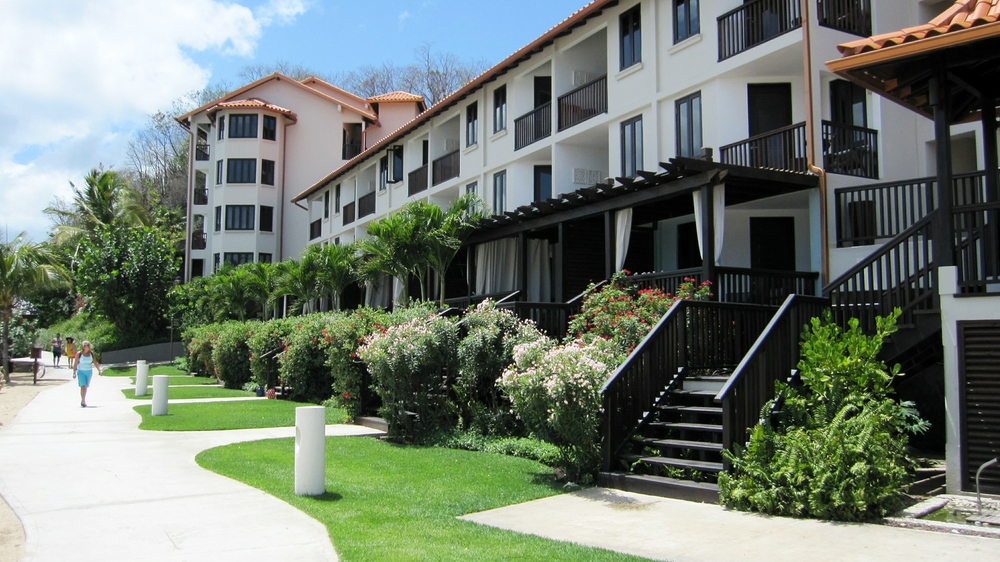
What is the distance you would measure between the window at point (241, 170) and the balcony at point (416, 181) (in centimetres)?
2015

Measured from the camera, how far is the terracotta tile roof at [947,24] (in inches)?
333

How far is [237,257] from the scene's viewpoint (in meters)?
47.7

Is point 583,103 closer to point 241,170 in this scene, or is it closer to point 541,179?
point 541,179

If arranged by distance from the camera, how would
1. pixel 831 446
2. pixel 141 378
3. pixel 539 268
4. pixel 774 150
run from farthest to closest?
pixel 141 378, pixel 539 268, pixel 774 150, pixel 831 446

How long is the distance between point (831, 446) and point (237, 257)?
44.5 metres

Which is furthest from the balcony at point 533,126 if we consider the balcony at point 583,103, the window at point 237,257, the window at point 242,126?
the window at point 242,126

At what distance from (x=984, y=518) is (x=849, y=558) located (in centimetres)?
206

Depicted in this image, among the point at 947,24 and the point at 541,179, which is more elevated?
the point at 541,179

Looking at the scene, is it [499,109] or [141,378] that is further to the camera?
[499,109]

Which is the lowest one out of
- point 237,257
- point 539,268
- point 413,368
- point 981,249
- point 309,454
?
point 309,454

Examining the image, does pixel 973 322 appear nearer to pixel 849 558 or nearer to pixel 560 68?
pixel 849 558

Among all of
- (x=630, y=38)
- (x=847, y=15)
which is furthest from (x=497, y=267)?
(x=847, y=15)

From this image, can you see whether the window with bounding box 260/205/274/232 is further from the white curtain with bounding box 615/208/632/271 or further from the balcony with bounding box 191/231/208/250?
the white curtain with bounding box 615/208/632/271

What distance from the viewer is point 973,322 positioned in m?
8.52
